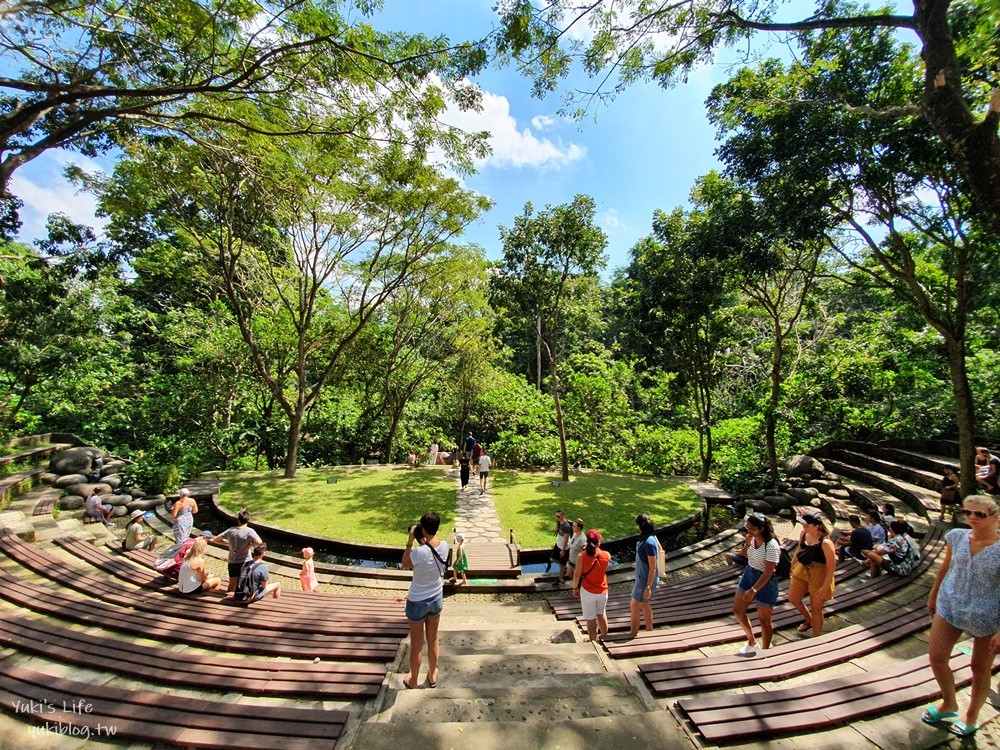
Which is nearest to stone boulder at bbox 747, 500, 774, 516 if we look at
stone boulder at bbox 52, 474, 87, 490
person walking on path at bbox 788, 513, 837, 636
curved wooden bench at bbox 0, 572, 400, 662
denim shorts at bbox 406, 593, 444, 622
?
person walking on path at bbox 788, 513, 837, 636

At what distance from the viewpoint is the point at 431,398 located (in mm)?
24156

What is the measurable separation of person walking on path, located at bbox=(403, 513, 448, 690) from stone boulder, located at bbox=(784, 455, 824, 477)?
14547 mm

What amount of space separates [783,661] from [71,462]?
17.3m

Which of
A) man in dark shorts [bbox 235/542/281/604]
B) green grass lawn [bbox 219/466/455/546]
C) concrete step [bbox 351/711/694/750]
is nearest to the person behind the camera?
concrete step [bbox 351/711/694/750]

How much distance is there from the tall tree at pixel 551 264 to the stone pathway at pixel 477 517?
3.97 meters

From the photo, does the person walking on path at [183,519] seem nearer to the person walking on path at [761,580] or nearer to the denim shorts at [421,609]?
the denim shorts at [421,609]

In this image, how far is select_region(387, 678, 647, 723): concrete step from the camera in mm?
3239

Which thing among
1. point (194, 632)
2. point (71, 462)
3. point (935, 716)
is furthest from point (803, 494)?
point (71, 462)

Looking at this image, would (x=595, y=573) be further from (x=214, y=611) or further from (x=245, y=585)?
(x=214, y=611)

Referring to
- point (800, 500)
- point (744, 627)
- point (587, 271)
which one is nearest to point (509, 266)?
point (587, 271)

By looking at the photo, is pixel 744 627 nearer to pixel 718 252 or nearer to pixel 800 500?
pixel 800 500

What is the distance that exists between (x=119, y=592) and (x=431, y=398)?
60.3ft

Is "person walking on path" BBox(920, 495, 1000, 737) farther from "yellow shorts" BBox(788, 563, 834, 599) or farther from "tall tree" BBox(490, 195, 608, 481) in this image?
"tall tree" BBox(490, 195, 608, 481)

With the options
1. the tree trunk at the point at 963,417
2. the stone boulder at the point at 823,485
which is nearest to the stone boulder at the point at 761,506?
the stone boulder at the point at 823,485
